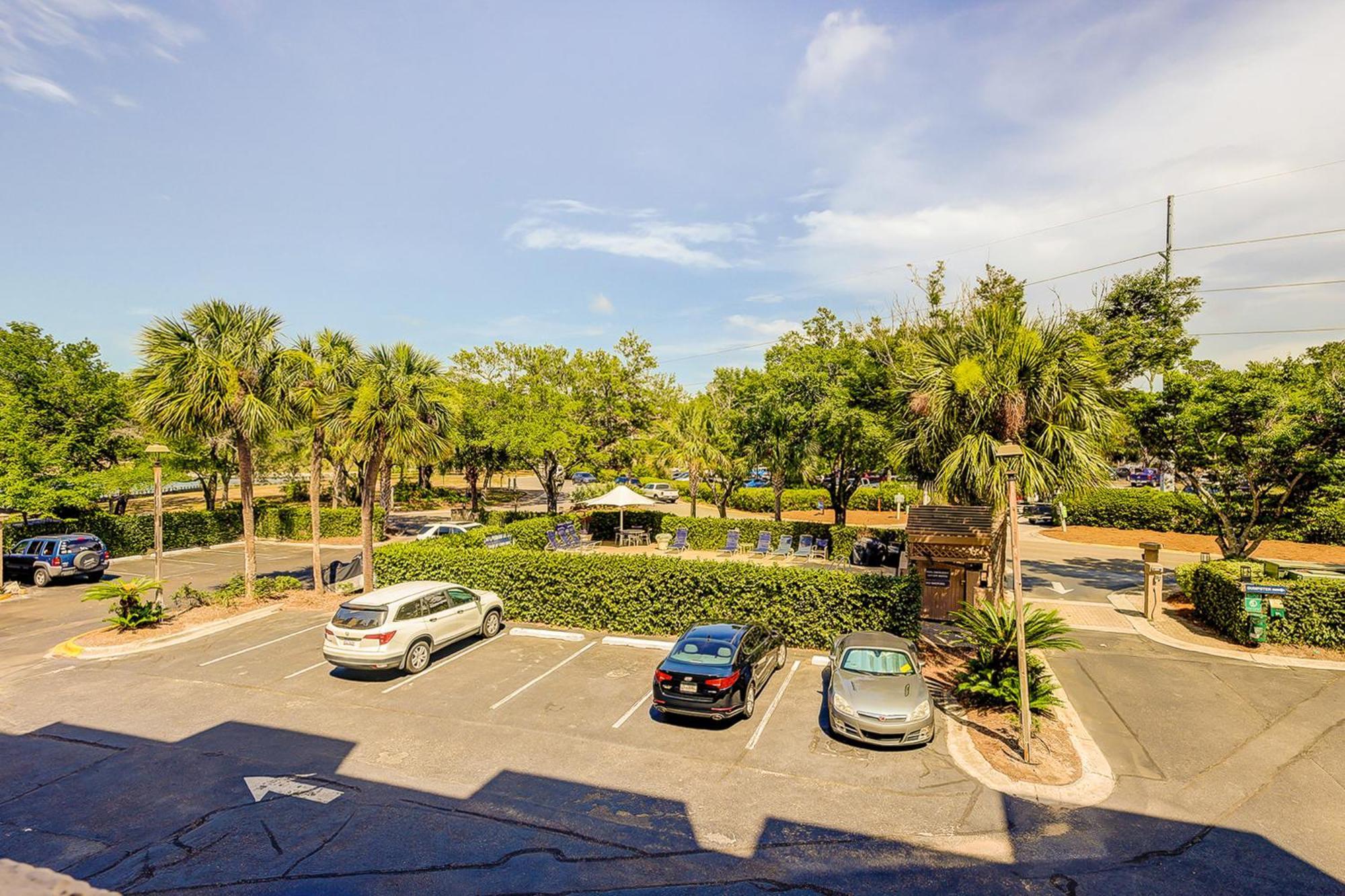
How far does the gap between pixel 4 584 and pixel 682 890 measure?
29135 millimetres

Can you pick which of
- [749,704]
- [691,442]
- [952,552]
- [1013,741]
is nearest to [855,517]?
[691,442]

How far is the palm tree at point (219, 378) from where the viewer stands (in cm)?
1836

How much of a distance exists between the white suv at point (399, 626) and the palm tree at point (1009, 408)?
12.0 meters

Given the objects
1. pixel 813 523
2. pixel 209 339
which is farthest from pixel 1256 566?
pixel 209 339

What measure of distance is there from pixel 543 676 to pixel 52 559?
22.2 metres

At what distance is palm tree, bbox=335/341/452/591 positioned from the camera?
18969 mm

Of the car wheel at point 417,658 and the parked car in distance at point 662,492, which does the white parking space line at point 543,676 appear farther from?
the parked car in distance at point 662,492

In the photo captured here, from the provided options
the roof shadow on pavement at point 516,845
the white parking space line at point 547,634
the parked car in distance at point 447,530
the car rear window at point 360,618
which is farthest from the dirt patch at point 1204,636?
the parked car in distance at point 447,530

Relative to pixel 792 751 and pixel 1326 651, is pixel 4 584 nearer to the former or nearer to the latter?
pixel 792 751

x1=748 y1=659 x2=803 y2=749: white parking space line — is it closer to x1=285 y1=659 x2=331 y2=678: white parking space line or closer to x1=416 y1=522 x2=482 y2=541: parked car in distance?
x1=285 y1=659 x2=331 y2=678: white parking space line

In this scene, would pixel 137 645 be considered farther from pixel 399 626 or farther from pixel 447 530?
pixel 447 530

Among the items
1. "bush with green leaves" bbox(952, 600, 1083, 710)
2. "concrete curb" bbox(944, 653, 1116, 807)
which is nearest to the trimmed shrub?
"bush with green leaves" bbox(952, 600, 1083, 710)

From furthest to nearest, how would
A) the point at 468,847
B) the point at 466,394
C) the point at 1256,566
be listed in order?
the point at 466,394
the point at 1256,566
the point at 468,847

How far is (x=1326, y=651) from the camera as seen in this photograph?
581 inches
